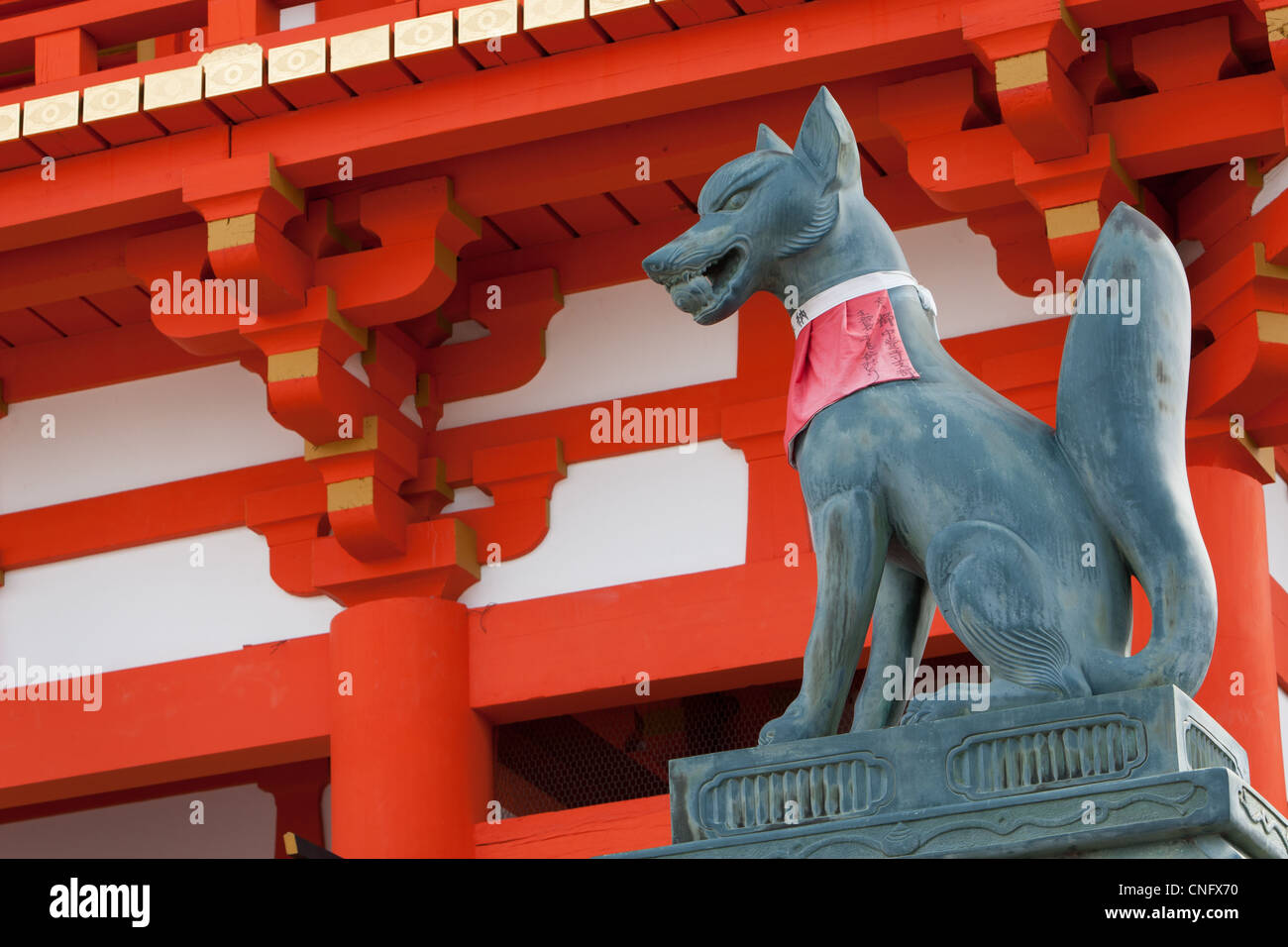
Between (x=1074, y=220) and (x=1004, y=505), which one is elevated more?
(x=1074, y=220)

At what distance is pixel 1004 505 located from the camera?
395cm

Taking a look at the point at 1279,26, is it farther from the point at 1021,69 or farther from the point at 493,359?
the point at 493,359

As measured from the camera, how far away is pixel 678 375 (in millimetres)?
7512

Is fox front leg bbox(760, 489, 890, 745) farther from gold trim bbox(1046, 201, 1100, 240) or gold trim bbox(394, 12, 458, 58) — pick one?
gold trim bbox(394, 12, 458, 58)

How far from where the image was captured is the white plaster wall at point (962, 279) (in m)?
7.16

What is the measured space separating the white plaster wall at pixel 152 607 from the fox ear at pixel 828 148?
3556mm

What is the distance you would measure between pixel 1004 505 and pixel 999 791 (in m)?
0.49

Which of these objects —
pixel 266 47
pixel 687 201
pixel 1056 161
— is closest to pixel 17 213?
pixel 266 47

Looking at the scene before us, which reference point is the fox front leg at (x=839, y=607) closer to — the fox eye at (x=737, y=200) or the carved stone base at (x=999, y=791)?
the carved stone base at (x=999, y=791)

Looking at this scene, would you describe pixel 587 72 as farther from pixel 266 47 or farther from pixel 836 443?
pixel 836 443

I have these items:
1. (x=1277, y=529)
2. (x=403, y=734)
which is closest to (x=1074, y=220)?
(x=1277, y=529)

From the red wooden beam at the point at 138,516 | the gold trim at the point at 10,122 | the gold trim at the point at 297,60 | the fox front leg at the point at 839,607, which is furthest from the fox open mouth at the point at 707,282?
the red wooden beam at the point at 138,516

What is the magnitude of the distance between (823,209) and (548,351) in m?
3.48

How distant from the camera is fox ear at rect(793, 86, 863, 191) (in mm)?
4305
